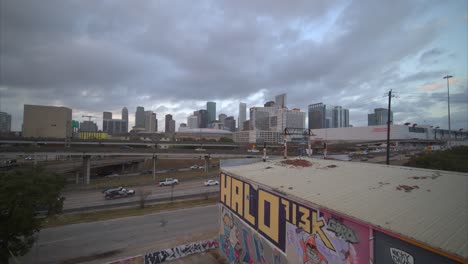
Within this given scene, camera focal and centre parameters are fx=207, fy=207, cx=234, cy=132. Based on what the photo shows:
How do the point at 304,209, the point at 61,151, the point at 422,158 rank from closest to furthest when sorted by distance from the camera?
the point at 304,209
the point at 422,158
the point at 61,151

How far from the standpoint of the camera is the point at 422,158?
34.6 m

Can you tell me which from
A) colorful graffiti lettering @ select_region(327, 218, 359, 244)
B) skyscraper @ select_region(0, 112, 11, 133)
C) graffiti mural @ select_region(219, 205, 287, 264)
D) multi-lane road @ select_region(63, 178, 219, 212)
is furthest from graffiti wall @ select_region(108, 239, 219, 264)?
skyscraper @ select_region(0, 112, 11, 133)

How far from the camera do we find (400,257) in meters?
5.09

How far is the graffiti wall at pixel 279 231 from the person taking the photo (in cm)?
640

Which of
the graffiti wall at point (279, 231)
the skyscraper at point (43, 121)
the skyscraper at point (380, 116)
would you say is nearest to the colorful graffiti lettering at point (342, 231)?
the graffiti wall at point (279, 231)

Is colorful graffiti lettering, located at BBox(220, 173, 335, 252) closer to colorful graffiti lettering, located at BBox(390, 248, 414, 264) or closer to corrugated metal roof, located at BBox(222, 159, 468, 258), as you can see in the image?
corrugated metal roof, located at BBox(222, 159, 468, 258)

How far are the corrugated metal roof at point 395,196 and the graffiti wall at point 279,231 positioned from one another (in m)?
0.55

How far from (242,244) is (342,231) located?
7.14 meters

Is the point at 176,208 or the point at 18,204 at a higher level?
the point at 18,204

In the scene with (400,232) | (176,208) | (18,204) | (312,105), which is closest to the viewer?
(400,232)

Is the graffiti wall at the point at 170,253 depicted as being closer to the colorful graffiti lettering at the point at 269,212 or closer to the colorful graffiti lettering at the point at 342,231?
the colorful graffiti lettering at the point at 269,212

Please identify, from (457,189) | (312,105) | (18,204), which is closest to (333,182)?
(457,189)

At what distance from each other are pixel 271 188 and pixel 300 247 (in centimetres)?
260

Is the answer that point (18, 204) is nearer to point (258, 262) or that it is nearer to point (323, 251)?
point (258, 262)
